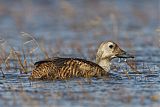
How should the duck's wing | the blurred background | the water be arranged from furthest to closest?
1. the blurred background
2. the duck's wing
3. the water

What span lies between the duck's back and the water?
26 cm

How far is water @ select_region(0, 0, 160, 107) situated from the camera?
11.6 meters

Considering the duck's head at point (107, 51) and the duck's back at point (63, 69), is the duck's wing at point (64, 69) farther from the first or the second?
the duck's head at point (107, 51)

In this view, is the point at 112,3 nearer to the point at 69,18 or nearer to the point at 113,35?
the point at 69,18

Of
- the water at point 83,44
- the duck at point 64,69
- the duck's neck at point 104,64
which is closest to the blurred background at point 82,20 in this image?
the water at point 83,44

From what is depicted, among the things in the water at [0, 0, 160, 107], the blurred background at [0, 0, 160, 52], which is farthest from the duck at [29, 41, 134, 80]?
the blurred background at [0, 0, 160, 52]

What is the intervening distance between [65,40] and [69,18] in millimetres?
7031

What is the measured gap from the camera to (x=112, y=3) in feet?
99.8

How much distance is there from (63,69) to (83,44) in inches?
253

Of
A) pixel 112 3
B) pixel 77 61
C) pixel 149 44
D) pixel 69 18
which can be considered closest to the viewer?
pixel 77 61

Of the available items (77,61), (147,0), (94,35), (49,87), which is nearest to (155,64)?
(77,61)

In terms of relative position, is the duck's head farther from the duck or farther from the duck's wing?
the duck's wing

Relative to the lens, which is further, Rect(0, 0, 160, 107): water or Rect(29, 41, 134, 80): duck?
Rect(29, 41, 134, 80): duck

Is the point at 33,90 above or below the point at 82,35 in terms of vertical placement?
below
